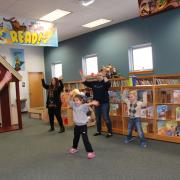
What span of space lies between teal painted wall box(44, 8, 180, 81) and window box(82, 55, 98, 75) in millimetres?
205

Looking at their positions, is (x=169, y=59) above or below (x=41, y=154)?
above

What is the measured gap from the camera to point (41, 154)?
4645 mm

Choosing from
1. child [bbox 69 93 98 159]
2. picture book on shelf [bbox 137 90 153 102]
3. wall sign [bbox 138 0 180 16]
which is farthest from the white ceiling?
child [bbox 69 93 98 159]

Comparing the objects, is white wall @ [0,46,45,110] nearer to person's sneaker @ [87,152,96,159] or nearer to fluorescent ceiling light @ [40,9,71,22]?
fluorescent ceiling light @ [40,9,71,22]

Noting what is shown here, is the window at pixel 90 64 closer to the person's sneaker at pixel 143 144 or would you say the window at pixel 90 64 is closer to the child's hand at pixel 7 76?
the child's hand at pixel 7 76

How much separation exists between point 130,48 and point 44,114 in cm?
392

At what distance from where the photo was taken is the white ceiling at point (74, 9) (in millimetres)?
6027

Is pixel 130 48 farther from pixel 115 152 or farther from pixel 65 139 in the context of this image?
pixel 115 152

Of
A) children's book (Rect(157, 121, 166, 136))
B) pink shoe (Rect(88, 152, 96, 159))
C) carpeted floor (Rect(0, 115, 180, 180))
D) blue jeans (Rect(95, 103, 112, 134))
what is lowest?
carpeted floor (Rect(0, 115, 180, 180))

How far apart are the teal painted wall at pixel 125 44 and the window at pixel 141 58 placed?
0.61 feet

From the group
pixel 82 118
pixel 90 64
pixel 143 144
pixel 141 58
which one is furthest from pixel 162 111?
pixel 90 64

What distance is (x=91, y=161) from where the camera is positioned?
4.08 meters

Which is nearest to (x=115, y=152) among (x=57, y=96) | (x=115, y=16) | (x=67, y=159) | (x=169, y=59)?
(x=67, y=159)

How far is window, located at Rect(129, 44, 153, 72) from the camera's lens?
7.93 metres
